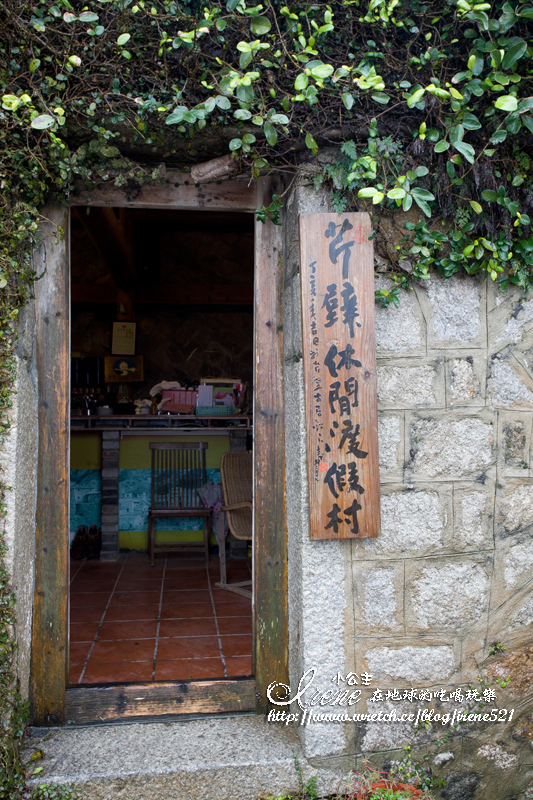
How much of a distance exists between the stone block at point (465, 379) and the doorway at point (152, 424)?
61.9 inches

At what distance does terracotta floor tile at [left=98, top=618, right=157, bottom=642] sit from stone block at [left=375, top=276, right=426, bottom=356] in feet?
6.93

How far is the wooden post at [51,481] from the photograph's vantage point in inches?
81.8

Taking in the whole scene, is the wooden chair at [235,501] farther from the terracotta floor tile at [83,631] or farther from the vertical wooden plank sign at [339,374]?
the vertical wooden plank sign at [339,374]

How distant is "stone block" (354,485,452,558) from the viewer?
80.0 inches

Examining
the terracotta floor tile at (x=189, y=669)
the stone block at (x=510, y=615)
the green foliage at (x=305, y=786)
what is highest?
the stone block at (x=510, y=615)

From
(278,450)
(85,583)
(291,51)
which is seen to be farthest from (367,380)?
(85,583)

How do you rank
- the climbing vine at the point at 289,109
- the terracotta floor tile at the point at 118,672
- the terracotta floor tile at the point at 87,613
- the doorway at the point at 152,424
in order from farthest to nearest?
the terracotta floor tile at the point at 87,613, the doorway at the point at 152,424, the terracotta floor tile at the point at 118,672, the climbing vine at the point at 289,109

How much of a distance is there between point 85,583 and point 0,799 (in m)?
2.24

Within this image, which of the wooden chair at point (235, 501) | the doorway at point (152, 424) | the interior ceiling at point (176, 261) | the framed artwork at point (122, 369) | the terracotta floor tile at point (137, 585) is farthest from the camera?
the framed artwork at point (122, 369)

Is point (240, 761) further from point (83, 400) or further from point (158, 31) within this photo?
point (83, 400)

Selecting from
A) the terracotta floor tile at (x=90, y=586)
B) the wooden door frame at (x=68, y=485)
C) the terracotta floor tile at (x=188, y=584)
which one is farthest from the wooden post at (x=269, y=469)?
the terracotta floor tile at (x=90, y=586)

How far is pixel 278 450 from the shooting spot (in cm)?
222

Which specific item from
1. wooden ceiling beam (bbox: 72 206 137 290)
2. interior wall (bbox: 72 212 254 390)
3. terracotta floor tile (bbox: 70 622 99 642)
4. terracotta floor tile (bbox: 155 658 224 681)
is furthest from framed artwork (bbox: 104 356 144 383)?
terracotta floor tile (bbox: 155 658 224 681)

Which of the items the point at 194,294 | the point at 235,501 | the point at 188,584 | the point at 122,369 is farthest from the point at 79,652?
the point at 194,294
